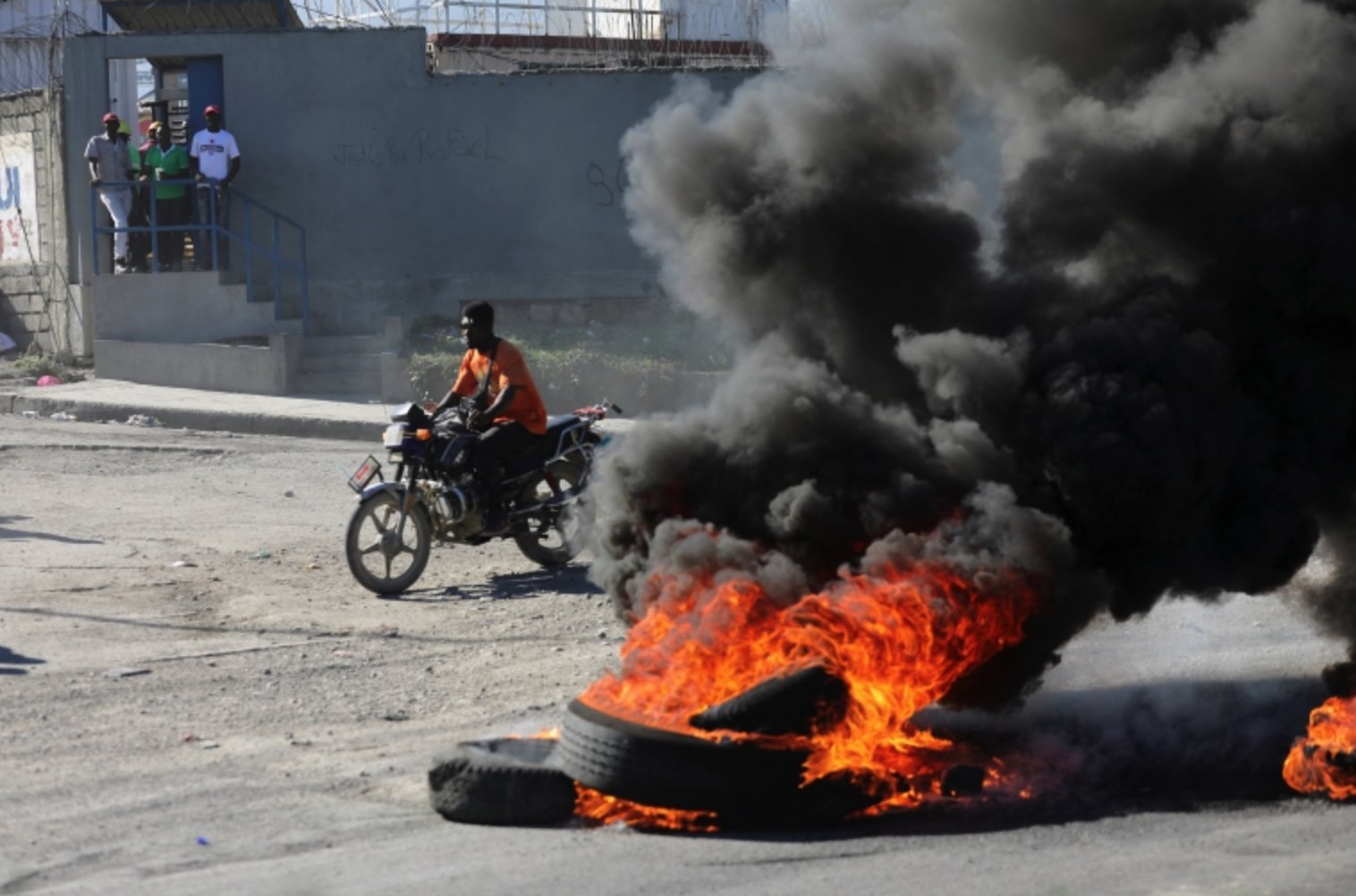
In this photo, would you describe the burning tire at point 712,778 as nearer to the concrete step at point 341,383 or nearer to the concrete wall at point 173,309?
the concrete step at point 341,383

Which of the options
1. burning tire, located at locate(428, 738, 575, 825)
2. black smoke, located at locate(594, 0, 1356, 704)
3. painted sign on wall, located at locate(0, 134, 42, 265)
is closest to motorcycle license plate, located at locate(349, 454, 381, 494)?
black smoke, located at locate(594, 0, 1356, 704)

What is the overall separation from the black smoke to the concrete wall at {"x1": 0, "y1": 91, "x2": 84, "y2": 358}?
16.0 metres

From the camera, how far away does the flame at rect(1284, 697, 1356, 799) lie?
20.1 feet

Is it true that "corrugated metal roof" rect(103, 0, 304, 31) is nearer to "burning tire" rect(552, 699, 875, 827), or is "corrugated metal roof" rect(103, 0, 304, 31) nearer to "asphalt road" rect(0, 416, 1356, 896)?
"asphalt road" rect(0, 416, 1356, 896)

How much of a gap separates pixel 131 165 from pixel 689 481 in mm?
15762

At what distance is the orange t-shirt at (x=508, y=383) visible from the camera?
1032cm

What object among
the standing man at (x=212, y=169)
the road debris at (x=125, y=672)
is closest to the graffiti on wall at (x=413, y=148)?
the standing man at (x=212, y=169)

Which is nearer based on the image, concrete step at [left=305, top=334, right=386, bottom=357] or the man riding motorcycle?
the man riding motorcycle

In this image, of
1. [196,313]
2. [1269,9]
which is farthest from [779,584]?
[196,313]

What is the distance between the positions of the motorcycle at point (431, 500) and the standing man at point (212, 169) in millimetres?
10635

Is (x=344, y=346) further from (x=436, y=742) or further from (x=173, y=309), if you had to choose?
(x=436, y=742)

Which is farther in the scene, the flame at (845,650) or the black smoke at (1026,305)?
the black smoke at (1026,305)

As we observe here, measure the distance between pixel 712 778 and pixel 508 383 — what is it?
5.02 m

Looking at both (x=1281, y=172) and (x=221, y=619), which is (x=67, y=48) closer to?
(x=221, y=619)
